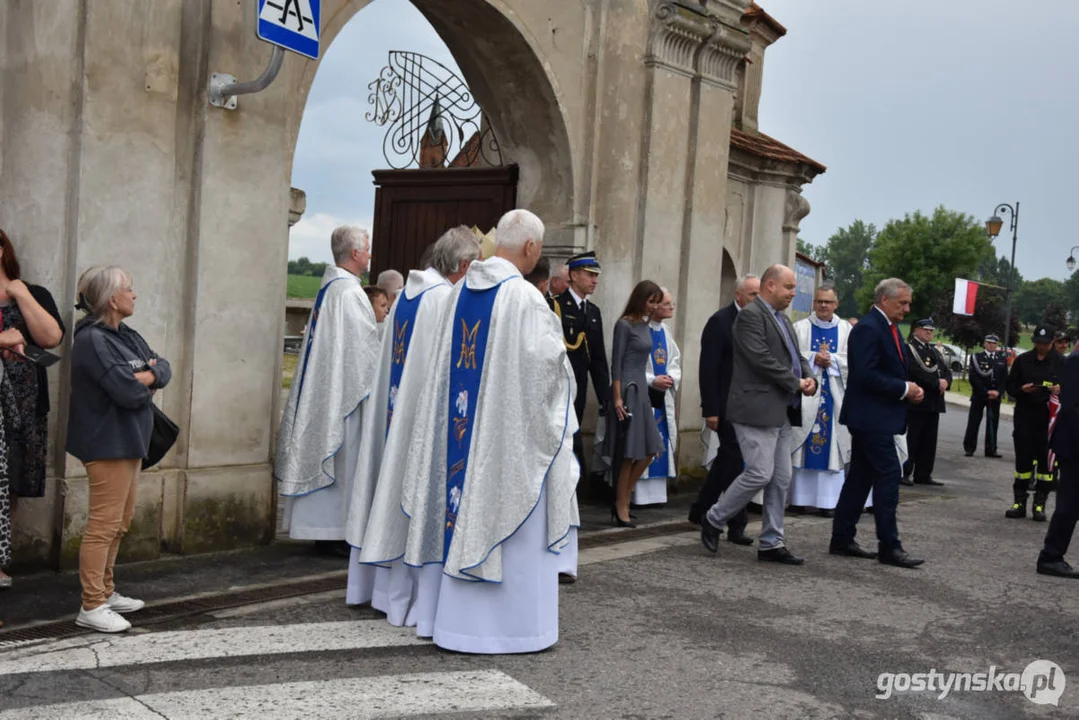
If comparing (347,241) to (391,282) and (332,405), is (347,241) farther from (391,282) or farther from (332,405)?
(391,282)

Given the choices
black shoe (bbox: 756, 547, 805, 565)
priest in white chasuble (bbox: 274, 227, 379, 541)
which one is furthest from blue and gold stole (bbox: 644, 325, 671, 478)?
priest in white chasuble (bbox: 274, 227, 379, 541)

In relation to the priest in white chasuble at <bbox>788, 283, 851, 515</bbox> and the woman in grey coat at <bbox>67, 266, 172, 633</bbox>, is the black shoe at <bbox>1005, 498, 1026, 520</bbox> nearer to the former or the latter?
the priest in white chasuble at <bbox>788, 283, 851, 515</bbox>

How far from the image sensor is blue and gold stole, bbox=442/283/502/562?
17.8ft

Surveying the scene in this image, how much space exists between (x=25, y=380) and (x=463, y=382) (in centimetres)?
247

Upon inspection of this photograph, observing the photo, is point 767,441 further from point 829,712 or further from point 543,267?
point 829,712

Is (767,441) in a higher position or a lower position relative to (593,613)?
higher

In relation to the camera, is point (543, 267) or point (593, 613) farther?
point (543, 267)

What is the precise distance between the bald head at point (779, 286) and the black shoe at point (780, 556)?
1.61 metres

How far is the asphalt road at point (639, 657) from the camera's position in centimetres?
450

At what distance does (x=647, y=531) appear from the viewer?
8852mm

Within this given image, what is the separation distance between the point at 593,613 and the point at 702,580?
121 cm

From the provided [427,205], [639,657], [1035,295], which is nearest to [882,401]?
[639,657]

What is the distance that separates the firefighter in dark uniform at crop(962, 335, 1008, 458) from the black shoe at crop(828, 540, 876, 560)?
1009cm

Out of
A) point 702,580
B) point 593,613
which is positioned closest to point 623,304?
point 702,580
